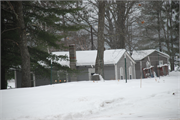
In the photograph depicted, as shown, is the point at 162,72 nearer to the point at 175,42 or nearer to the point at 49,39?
the point at 175,42

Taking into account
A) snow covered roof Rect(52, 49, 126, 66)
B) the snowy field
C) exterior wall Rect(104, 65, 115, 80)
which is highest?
snow covered roof Rect(52, 49, 126, 66)

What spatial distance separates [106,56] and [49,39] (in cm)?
1027

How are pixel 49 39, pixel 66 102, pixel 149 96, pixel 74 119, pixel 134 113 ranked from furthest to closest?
pixel 49 39
pixel 149 96
pixel 66 102
pixel 134 113
pixel 74 119

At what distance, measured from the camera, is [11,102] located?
5.61 m

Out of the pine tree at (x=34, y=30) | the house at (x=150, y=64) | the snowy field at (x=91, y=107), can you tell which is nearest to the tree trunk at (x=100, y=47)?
the pine tree at (x=34, y=30)

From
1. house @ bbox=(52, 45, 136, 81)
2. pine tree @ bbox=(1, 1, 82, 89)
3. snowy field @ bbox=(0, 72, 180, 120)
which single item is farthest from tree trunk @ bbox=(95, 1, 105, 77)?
snowy field @ bbox=(0, 72, 180, 120)

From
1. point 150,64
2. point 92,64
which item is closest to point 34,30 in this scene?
point 92,64

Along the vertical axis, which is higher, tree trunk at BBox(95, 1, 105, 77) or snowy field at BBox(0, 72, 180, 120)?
tree trunk at BBox(95, 1, 105, 77)

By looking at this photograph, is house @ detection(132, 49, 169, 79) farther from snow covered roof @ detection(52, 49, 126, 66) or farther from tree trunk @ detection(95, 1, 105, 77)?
tree trunk @ detection(95, 1, 105, 77)

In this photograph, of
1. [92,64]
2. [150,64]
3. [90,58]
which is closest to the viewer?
[92,64]

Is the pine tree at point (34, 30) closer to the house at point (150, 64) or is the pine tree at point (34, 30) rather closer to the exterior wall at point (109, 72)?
the exterior wall at point (109, 72)

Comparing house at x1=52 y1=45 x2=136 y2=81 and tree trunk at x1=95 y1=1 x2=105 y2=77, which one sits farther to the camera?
house at x1=52 y1=45 x2=136 y2=81

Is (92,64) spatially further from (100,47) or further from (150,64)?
(150,64)

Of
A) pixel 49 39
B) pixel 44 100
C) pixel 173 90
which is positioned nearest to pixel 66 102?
pixel 44 100
